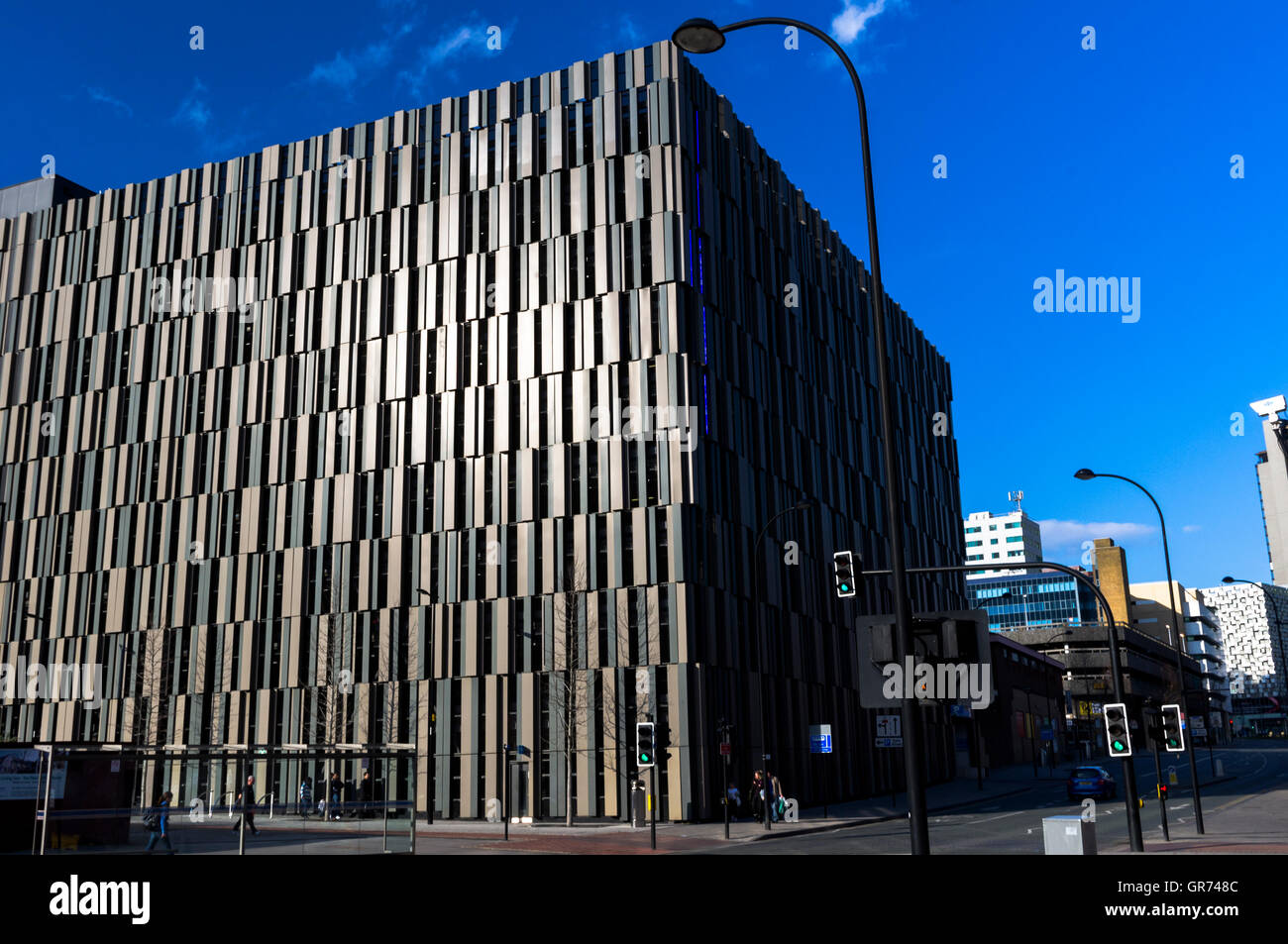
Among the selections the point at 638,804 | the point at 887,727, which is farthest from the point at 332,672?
the point at 887,727

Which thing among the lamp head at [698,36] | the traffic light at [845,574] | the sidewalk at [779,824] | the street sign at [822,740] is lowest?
the sidewalk at [779,824]

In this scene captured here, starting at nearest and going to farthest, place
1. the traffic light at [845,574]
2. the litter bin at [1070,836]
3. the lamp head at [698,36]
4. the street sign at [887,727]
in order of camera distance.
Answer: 1. the lamp head at [698,36]
2. the litter bin at [1070,836]
3. the traffic light at [845,574]
4. the street sign at [887,727]

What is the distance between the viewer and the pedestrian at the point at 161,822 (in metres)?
16.6

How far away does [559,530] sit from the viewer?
4956cm

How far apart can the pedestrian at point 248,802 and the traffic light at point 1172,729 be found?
19658 mm

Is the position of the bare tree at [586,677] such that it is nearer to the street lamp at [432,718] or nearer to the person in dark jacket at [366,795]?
the street lamp at [432,718]

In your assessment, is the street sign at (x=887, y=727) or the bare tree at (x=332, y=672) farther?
the bare tree at (x=332, y=672)

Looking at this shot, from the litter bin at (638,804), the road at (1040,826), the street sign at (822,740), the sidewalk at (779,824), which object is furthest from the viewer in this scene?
the litter bin at (638,804)

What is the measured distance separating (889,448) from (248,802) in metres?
11.8

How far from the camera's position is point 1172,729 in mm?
25219

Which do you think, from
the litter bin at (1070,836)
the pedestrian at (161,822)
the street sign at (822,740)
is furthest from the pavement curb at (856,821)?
the pedestrian at (161,822)

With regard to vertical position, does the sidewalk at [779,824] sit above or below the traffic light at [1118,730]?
below

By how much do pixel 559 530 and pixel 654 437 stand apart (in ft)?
20.0

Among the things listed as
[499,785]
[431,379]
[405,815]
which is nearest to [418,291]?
[431,379]
